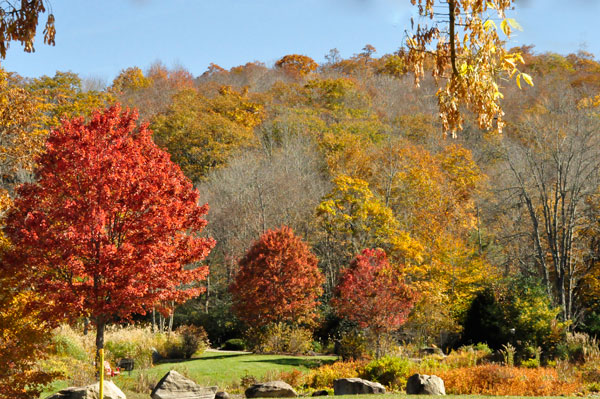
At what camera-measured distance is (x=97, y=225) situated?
Answer: 11.8m

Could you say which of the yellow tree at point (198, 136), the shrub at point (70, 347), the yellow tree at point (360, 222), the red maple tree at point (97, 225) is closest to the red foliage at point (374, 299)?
the yellow tree at point (360, 222)

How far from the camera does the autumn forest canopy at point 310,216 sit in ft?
38.8

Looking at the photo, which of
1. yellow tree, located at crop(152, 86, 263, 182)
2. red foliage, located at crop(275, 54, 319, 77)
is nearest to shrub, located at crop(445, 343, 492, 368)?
yellow tree, located at crop(152, 86, 263, 182)

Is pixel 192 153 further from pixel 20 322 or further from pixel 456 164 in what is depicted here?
pixel 20 322

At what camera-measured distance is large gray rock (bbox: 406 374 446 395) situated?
1186cm

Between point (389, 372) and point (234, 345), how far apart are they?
11.7 m

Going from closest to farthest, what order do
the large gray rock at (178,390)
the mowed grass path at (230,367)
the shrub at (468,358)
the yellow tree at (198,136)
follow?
1. the large gray rock at (178,390)
2. the mowed grass path at (230,367)
3. the shrub at (468,358)
4. the yellow tree at (198,136)

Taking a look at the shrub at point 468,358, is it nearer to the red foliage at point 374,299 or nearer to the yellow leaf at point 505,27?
the red foliage at point 374,299

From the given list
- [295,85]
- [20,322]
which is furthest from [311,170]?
[20,322]

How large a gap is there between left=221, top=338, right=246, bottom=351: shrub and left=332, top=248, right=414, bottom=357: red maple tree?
639 centimetres

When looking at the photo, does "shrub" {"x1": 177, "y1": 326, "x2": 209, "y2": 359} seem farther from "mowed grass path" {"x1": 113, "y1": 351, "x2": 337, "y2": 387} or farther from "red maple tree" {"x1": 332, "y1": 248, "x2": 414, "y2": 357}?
"red maple tree" {"x1": 332, "y1": 248, "x2": 414, "y2": 357}

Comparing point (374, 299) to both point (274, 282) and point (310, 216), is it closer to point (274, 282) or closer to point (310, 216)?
point (274, 282)

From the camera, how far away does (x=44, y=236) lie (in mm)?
11742

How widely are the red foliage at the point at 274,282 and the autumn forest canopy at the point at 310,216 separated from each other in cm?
8
